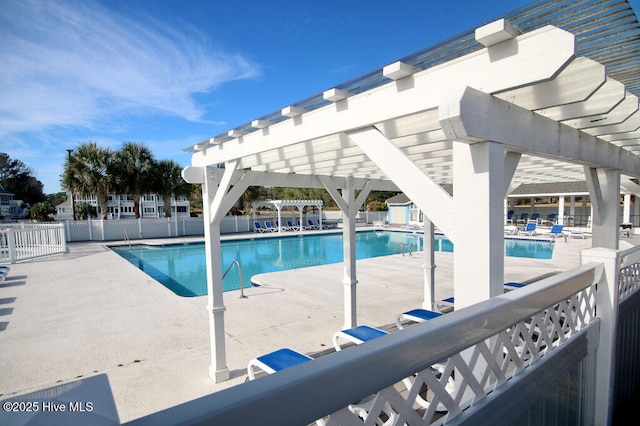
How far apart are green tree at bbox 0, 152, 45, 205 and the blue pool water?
1777 inches

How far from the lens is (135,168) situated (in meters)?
22.2

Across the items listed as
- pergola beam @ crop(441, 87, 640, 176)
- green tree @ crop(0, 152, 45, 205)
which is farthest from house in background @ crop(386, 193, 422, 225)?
green tree @ crop(0, 152, 45, 205)

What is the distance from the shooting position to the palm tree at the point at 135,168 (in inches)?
855

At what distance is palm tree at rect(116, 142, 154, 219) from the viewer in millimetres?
21727

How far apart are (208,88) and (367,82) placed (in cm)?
Answer: 1432

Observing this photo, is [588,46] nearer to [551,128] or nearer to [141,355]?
[551,128]

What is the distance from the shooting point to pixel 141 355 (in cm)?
476

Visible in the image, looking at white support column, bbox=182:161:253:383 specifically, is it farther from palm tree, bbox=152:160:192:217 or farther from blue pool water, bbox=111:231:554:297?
palm tree, bbox=152:160:192:217

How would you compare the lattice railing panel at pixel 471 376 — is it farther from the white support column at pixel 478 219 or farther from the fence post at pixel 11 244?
the fence post at pixel 11 244

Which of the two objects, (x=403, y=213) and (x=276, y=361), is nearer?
(x=276, y=361)

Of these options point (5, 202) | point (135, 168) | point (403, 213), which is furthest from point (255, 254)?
point (5, 202)

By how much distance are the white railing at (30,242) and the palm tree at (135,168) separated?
303 inches

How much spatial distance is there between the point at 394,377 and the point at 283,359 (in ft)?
8.30

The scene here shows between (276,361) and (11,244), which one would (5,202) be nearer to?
(11,244)
